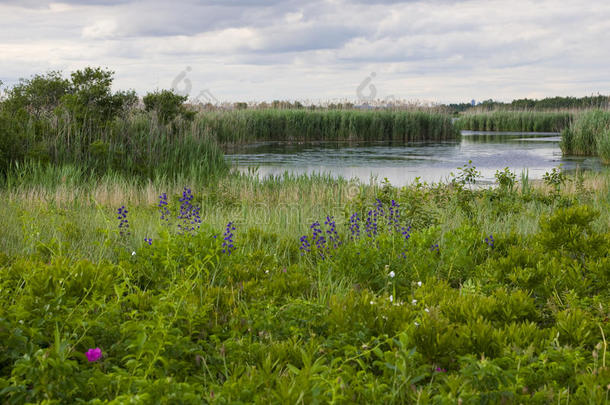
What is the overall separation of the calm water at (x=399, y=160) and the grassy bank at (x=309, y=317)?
8.49 metres

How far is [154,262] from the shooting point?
4465 mm

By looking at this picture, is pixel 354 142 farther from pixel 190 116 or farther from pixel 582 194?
pixel 582 194

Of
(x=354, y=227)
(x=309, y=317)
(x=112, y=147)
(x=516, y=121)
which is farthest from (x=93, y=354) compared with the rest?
(x=516, y=121)

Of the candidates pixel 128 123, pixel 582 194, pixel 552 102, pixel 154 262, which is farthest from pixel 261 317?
pixel 552 102

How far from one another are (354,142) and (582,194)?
19.0 meters

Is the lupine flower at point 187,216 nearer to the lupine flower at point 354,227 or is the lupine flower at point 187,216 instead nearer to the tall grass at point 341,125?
the lupine flower at point 354,227

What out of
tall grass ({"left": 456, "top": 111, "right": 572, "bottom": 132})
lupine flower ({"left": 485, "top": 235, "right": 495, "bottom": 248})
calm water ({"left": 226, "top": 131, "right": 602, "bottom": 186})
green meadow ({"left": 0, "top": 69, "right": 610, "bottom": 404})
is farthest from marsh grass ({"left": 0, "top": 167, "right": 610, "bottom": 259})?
tall grass ({"left": 456, "top": 111, "right": 572, "bottom": 132})

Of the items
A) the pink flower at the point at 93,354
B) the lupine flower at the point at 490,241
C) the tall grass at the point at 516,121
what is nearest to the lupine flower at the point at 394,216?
the lupine flower at the point at 490,241

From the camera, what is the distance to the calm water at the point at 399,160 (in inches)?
614

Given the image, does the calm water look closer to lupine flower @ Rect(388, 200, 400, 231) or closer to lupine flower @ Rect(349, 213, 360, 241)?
lupine flower @ Rect(388, 200, 400, 231)

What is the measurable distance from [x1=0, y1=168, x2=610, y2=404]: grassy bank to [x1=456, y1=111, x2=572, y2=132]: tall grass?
38390 millimetres

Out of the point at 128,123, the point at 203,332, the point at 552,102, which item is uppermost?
the point at 552,102

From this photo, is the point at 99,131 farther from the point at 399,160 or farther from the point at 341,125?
the point at 341,125

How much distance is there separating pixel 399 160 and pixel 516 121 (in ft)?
89.7
